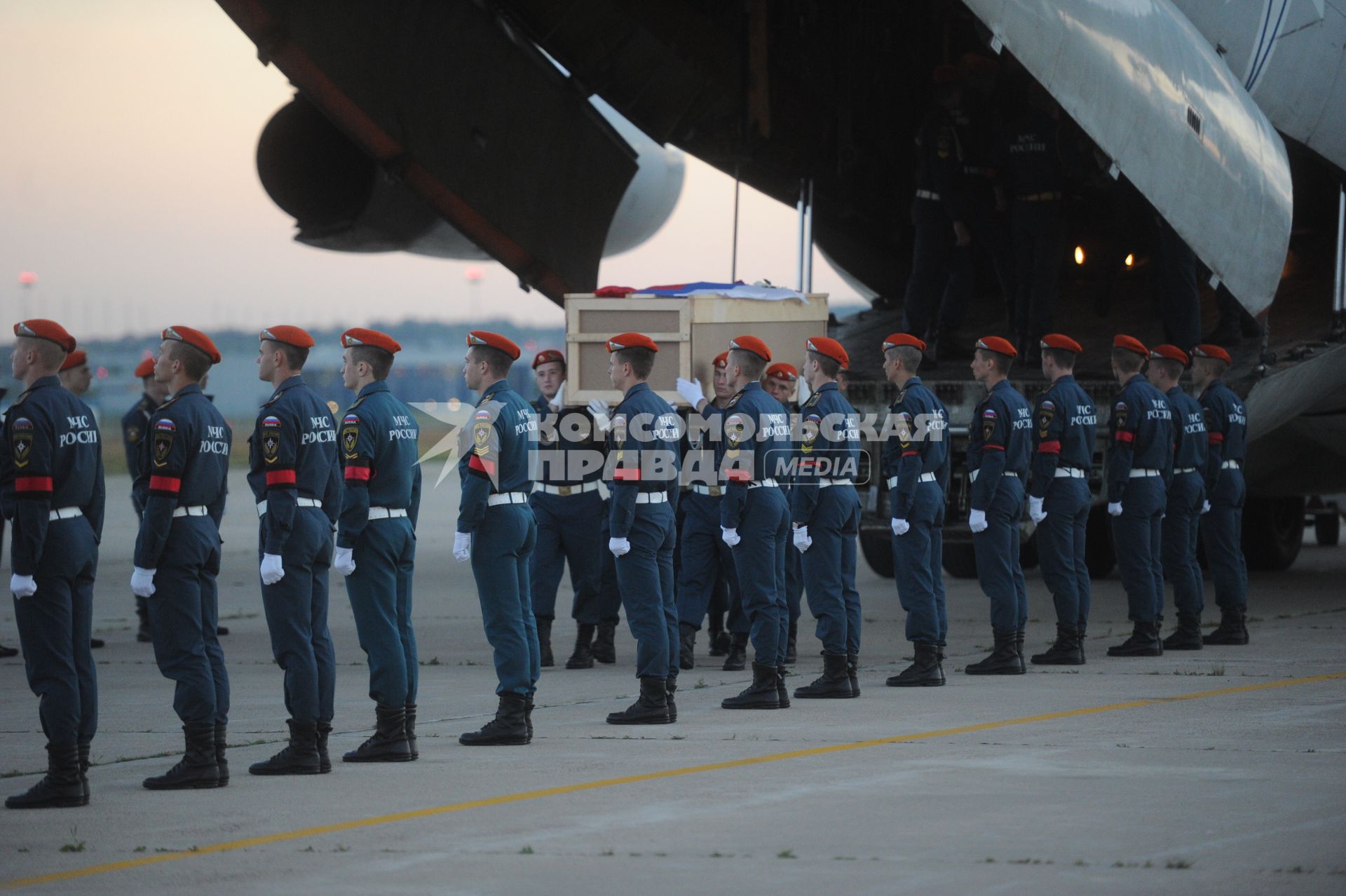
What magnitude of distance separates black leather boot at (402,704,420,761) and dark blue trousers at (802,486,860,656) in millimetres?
2401

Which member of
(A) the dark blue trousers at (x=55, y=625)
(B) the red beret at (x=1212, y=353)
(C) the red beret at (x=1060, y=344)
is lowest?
(A) the dark blue trousers at (x=55, y=625)

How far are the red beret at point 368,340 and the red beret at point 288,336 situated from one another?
177 millimetres

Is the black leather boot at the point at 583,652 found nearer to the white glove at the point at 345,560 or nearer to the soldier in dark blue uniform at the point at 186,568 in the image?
the white glove at the point at 345,560

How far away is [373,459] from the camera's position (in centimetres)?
670

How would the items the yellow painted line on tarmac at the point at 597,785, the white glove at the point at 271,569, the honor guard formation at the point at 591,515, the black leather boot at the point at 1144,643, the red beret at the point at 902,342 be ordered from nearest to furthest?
the yellow painted line on tarmac at the point at 597,785 < the honor guard formation at the point at 591,515 < the white glove at the point at 271,569 < the red beret at the point at 902,342 < the black leather boot at the point at 1144,643

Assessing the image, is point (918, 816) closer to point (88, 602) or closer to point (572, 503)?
point (88, 602)

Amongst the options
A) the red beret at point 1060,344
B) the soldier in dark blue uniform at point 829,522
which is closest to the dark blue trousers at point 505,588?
the soldier in dark blue uniform at point 829,522

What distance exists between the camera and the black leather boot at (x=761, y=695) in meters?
8.10

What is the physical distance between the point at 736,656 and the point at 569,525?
125 centimetres

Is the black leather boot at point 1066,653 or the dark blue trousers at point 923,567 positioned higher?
the dark blue trousers at point 923,567

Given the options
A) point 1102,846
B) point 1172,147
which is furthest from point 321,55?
point 1102,846

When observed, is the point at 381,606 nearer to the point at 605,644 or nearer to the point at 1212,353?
the point at 605,644

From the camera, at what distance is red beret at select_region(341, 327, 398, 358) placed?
688 centimetres

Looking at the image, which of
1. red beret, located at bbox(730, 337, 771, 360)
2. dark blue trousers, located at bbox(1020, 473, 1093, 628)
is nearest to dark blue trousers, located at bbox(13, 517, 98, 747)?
red beret, located at bbox(730, 337, 771, 360)
